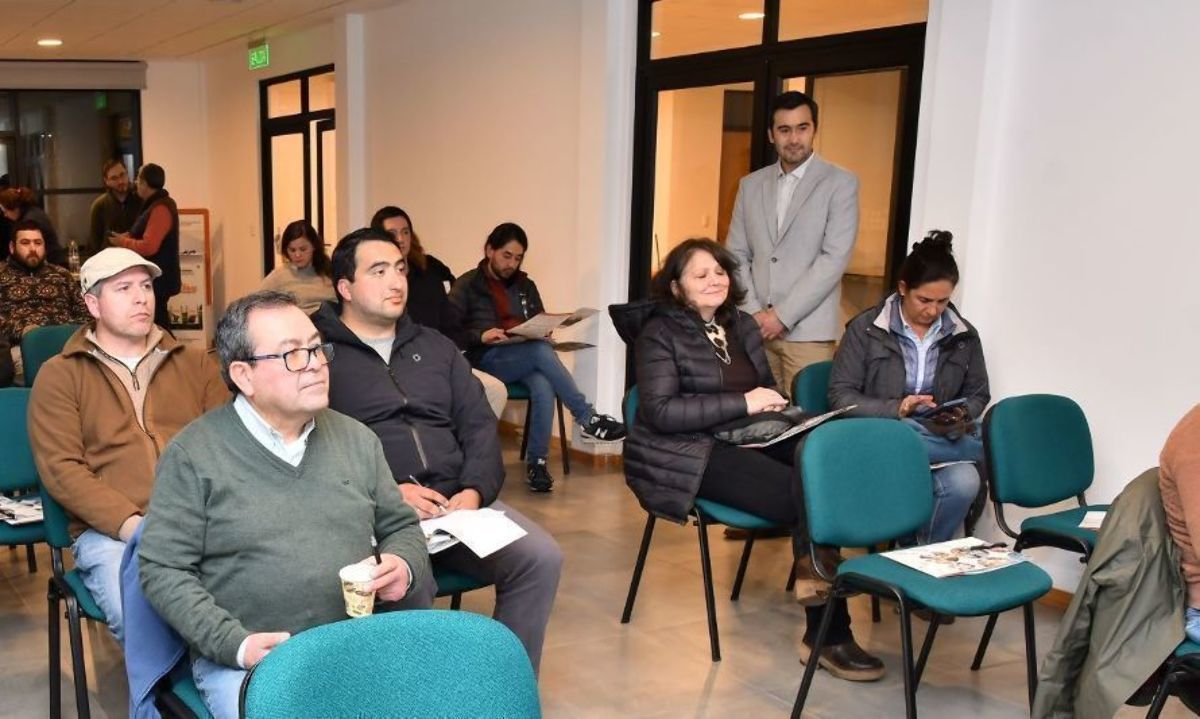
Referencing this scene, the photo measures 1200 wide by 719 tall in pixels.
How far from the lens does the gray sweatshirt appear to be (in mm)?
2035

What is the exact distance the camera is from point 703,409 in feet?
11.7

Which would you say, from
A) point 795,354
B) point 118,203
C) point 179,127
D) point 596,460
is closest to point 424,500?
point 795,354

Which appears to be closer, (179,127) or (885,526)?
(885,526)

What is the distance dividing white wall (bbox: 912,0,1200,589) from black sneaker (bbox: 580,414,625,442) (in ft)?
6.64

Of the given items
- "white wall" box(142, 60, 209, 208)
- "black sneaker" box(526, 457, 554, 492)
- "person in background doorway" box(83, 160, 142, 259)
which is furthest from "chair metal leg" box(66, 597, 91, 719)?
"white wall" box(142, 60, 209, 208)

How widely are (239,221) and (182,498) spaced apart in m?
9.90

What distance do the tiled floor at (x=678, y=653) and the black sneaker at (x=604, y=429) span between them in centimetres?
111

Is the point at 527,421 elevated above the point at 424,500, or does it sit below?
below

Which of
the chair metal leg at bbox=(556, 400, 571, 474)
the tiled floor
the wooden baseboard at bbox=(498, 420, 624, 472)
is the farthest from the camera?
the wooden baseboard at bbox=(498, 420, 624, 472)

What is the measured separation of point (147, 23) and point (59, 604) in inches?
303

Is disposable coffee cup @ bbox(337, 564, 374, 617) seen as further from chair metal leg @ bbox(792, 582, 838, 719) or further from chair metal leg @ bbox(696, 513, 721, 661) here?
chair metal leg @ bbox(696, 513, 721, 661)

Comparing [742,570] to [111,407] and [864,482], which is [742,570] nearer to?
[864,482]

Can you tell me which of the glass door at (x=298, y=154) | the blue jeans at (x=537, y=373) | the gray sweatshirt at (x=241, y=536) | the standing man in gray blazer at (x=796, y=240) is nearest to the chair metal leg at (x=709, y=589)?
the standing man in gray blazer at (x=796, y=240)

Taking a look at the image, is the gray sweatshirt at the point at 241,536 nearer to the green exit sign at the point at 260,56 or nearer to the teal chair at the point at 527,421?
the teal chair at the point at 527,421
